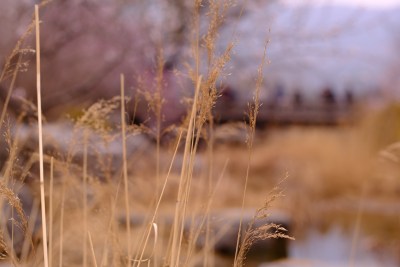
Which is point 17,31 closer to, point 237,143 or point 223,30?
point 223,30

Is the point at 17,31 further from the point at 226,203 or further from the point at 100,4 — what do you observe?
the point at 226,203

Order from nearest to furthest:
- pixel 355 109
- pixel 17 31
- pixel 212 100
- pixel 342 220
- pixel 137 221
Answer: pixel 212 100
pixel 17 31
pixel 137 221
pixel 342 220
pixel 355 109

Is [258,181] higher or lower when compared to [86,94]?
lower

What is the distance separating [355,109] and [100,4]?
6.88m

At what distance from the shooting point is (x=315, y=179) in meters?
8.65

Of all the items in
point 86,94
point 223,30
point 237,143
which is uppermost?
point 223,30

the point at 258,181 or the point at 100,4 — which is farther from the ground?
the point at 100,4

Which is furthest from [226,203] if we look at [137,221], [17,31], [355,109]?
[355,109]

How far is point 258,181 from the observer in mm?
8555

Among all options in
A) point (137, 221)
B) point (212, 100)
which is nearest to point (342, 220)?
point (137, 221)

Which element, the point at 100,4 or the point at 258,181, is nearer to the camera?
the point at 100,4

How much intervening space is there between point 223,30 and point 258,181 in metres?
3.09

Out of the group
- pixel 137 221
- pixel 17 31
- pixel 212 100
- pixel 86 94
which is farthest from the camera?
pixel 86 94

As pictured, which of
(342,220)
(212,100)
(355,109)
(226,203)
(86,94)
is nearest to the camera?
(212,100)
